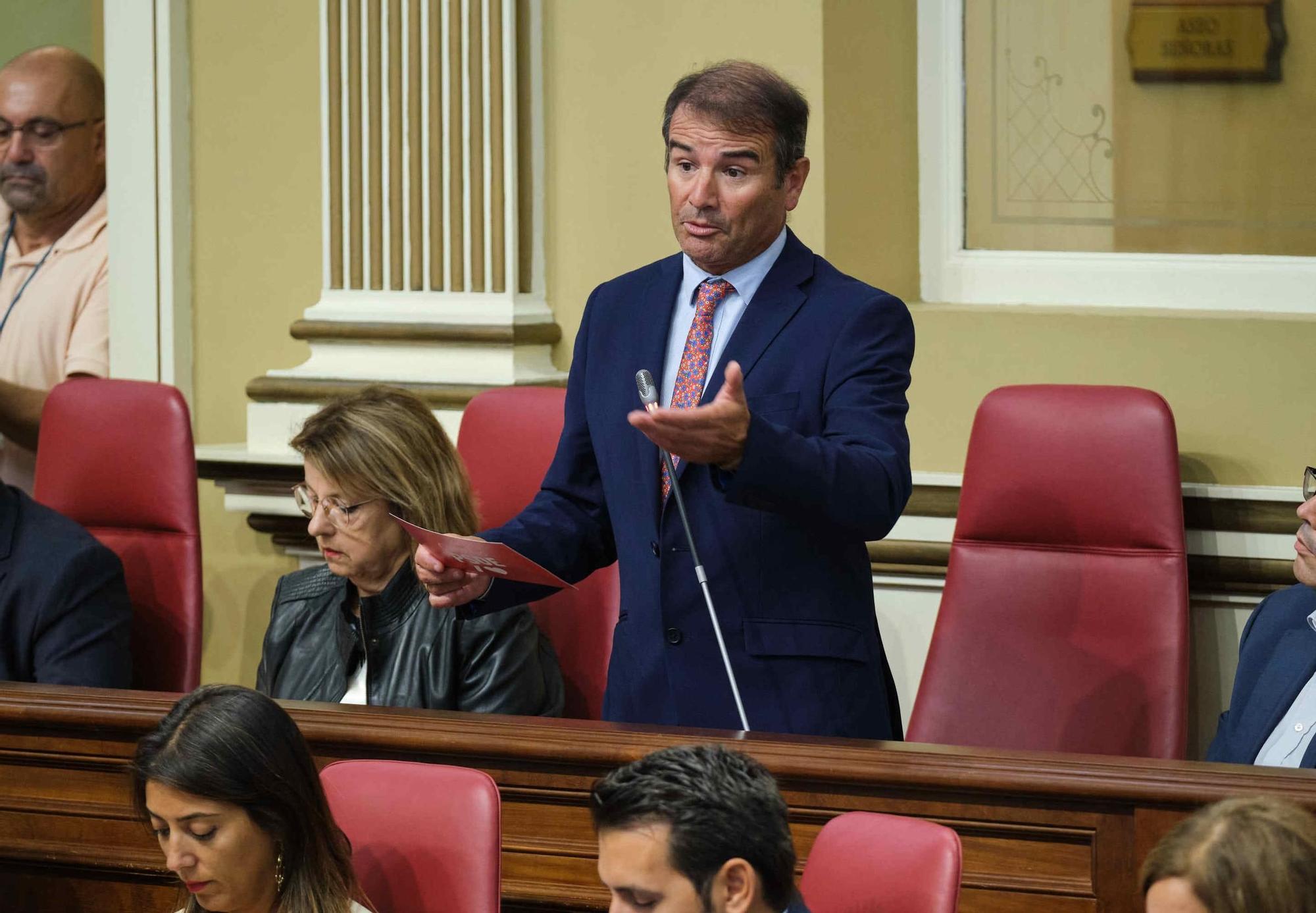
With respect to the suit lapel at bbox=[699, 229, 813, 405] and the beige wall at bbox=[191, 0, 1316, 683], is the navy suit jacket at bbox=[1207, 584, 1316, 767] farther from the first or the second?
the suit lapel at bbox=[699, 229, 813, 405]

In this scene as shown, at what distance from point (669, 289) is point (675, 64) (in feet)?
4.83

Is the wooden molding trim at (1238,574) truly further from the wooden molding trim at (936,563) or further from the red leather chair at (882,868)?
the red leather chair at (882,868)

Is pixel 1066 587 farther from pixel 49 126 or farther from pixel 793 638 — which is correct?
pixel 49 126

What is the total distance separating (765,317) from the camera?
2.19 meters

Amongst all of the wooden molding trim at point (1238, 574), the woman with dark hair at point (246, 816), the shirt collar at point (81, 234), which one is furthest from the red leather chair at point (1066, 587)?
the shirt collar at point (81, 234)

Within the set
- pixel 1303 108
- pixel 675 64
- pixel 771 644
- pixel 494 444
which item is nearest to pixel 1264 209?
pixel 1303 108

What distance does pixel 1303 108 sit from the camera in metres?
3.54

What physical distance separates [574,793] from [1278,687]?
1073 millimetres

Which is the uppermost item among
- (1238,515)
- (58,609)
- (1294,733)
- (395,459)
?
(395,459)

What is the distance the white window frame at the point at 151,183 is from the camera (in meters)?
4.06

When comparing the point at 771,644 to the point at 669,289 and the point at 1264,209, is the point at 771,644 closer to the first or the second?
the point at 669,289

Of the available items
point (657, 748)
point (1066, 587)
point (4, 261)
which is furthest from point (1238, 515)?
point (4, 261)

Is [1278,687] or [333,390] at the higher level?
[333,390]

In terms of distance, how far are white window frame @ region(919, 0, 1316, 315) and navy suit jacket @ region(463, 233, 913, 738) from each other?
1594 millimetres
